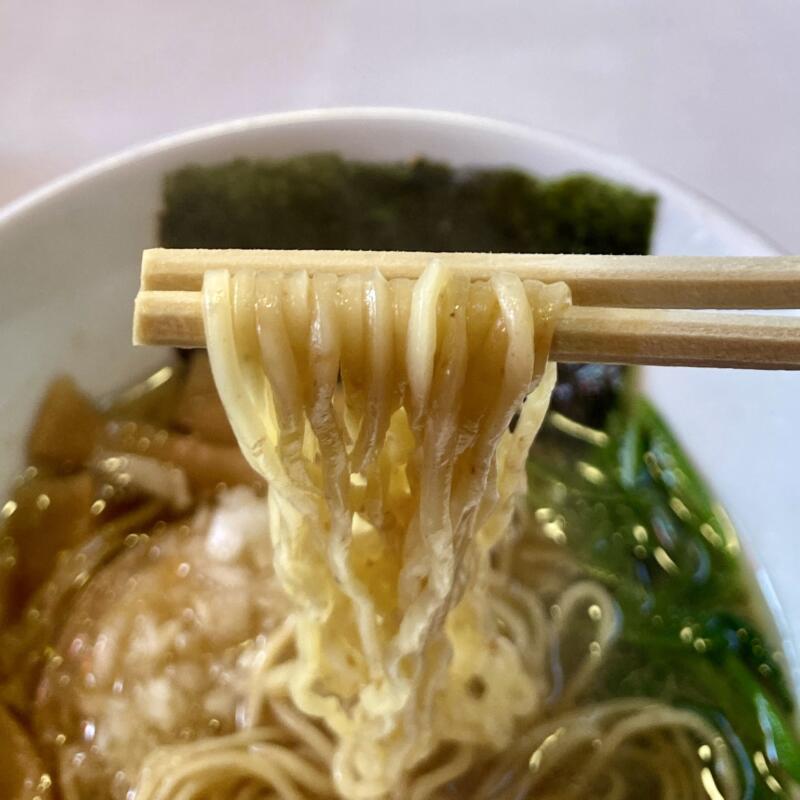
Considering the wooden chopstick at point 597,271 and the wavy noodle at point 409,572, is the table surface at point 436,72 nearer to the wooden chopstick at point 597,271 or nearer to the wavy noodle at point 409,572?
the wavy noodle at point 409,572

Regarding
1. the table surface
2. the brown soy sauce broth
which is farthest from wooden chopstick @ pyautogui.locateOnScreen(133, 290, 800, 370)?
the table surface

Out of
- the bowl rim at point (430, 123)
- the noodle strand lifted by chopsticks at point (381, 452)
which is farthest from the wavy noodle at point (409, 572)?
the bowl rim at point (430, 123)

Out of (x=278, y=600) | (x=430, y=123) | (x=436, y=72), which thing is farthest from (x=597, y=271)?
(x=436, y=72)

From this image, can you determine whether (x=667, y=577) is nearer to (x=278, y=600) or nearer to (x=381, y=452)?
(x=278, y=600)

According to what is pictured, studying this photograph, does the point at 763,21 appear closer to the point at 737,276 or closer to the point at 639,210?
the point at 639,210

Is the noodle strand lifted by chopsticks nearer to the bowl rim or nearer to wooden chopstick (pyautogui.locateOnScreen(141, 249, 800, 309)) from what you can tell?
wooden chopstick (pyautogui.locateOnScreen(141, 249, 800, 309))

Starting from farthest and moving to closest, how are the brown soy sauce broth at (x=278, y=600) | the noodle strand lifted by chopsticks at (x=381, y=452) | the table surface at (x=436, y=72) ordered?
the table surface at (x=436, y=72)
the brown soy sauce broth at (x=278, y=600)
the noodle strand lifted by chopsticks at (x=381, y=452)
